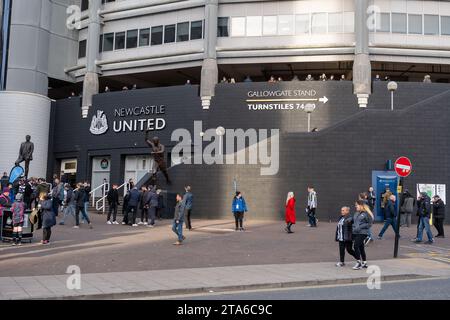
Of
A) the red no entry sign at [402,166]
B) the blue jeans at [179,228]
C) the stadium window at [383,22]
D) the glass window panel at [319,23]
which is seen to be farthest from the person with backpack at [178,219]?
the stadium window at [383,22]

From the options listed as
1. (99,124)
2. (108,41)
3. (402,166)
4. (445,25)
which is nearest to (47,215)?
(402,166)

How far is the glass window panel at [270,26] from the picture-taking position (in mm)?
34250

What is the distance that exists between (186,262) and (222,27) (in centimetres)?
2476

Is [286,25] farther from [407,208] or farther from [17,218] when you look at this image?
[17,218]

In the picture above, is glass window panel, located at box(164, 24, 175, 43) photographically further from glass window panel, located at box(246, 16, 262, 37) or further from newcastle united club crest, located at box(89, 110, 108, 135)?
newcastle united club crest, located at box(89, 110, 108, 135)

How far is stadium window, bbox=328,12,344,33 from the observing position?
3341 cm

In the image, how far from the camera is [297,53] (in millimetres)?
33469

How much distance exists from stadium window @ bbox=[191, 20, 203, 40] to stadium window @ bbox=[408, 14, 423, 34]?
44.4ft

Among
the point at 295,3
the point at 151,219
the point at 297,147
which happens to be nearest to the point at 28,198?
the point at 151,219

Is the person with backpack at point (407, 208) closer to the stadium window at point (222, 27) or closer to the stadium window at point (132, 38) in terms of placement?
the stadium window at point (222, 27)

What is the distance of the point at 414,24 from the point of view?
33500mm

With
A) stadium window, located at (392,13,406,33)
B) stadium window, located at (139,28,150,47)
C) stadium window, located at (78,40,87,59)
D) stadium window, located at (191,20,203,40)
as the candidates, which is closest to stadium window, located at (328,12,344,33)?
stadium window, located at (392,13,406,33)
